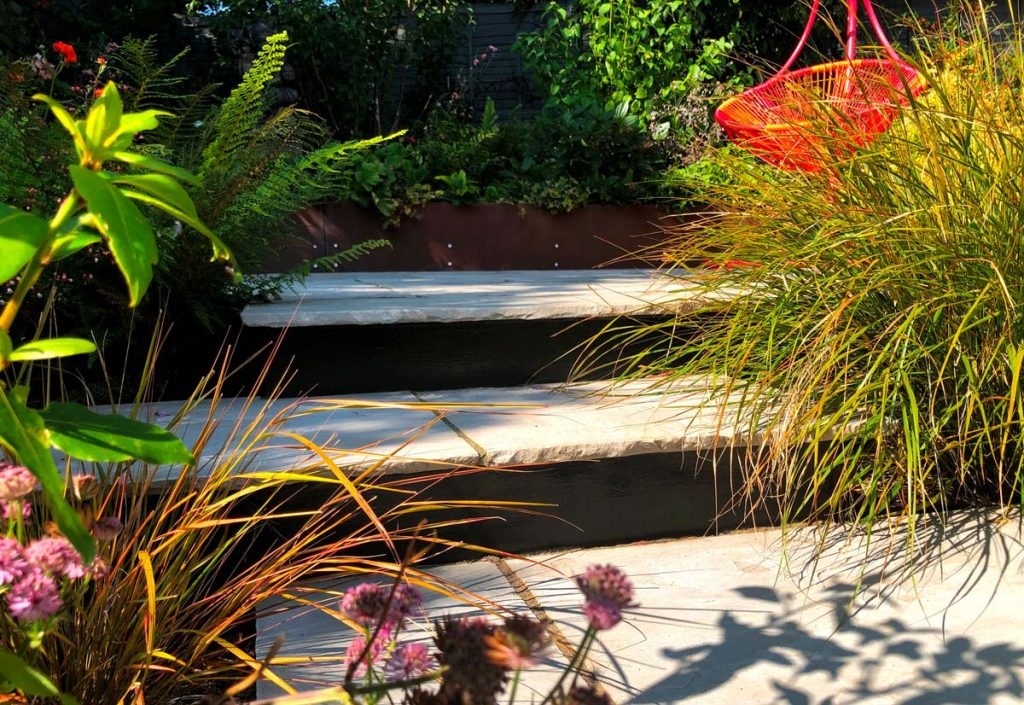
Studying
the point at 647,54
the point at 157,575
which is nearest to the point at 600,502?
the point at 157,575

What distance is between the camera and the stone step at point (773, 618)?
137cm

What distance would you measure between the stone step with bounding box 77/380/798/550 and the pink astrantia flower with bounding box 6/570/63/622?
0.88 metres

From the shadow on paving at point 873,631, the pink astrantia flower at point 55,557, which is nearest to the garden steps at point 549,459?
the shadow on paving at point 873,631

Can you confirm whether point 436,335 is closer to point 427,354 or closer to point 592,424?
point 427,354

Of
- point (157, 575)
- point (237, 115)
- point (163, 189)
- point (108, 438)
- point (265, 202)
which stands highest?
point (237, 115)

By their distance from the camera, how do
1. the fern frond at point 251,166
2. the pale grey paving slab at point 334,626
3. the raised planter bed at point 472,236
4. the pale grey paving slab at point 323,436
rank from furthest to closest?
the raised planter bed at point 472,236, the fern frond at point 251,166, the pale grey paving slab at point 323,436, the pale grey paving slab at point 334,626

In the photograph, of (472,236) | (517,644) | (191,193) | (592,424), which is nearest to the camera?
(517,644)

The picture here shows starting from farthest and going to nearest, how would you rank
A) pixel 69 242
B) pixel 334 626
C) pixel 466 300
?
pixel 466 300
pixel 334 626
pixel 69 242

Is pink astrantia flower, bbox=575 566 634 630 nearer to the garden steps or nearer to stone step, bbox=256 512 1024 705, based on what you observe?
stone step, bbox=256 512 1024 705

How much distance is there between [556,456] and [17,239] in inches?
51.2

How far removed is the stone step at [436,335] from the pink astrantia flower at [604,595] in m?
1.67

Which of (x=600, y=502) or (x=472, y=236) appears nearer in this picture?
(x=600, y=502)

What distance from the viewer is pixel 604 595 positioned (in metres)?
0.66

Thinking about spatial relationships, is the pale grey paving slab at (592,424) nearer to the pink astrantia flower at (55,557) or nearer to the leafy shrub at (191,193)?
the leafy shrub at (191,193)
